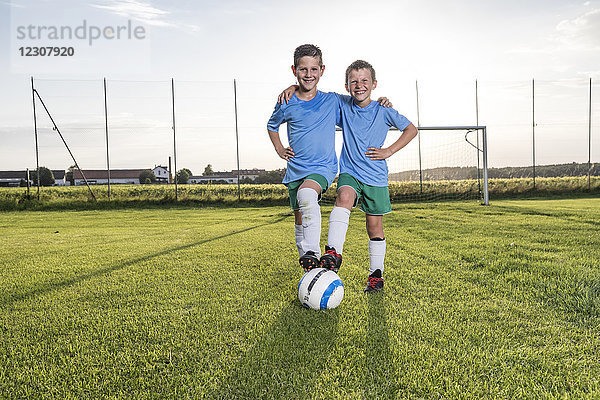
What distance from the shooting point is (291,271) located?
4.89 metres

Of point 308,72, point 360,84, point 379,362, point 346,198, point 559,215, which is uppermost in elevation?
point 308,72

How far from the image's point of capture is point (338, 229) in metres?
3.77

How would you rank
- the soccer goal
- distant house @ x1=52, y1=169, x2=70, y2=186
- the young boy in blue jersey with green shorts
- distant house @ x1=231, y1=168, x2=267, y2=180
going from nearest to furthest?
the young boy in blue jersey with green shorts → the soccer goal → distant house @ x1=231, y1=168, x2=267, y2=180 → distant house @ x1=52, y1=169, x2=70, y2=186

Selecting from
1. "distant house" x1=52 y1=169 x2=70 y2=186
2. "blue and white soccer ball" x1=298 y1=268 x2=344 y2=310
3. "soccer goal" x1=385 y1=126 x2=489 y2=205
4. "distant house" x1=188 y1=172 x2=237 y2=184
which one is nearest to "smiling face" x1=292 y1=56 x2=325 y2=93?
"blue and white soccer ball" x1=298 y1=268 x2=344 y2=310

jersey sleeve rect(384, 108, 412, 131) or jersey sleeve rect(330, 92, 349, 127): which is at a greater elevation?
jersey sleeve rect(330, 92, 349, 127)

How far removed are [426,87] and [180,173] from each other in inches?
485

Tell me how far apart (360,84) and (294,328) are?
2.30 m

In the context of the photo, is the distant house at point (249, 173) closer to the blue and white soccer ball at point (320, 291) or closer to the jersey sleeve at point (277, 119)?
the jersey sleeve at point (277, 119)

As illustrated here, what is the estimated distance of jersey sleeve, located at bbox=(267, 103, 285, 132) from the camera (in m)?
4.20

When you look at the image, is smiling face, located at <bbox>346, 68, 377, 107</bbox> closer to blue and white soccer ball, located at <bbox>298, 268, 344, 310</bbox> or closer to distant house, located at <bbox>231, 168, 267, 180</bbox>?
blue and white soccer ball, located at <bbox>298, 268, 344, 310</bbox>

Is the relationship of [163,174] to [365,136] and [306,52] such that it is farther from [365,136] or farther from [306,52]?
[365,136]

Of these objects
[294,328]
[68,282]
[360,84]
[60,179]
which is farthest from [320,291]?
[60,179]

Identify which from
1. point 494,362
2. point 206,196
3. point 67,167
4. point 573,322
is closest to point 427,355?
point 494,362

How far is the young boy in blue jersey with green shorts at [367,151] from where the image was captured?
4.02 m
